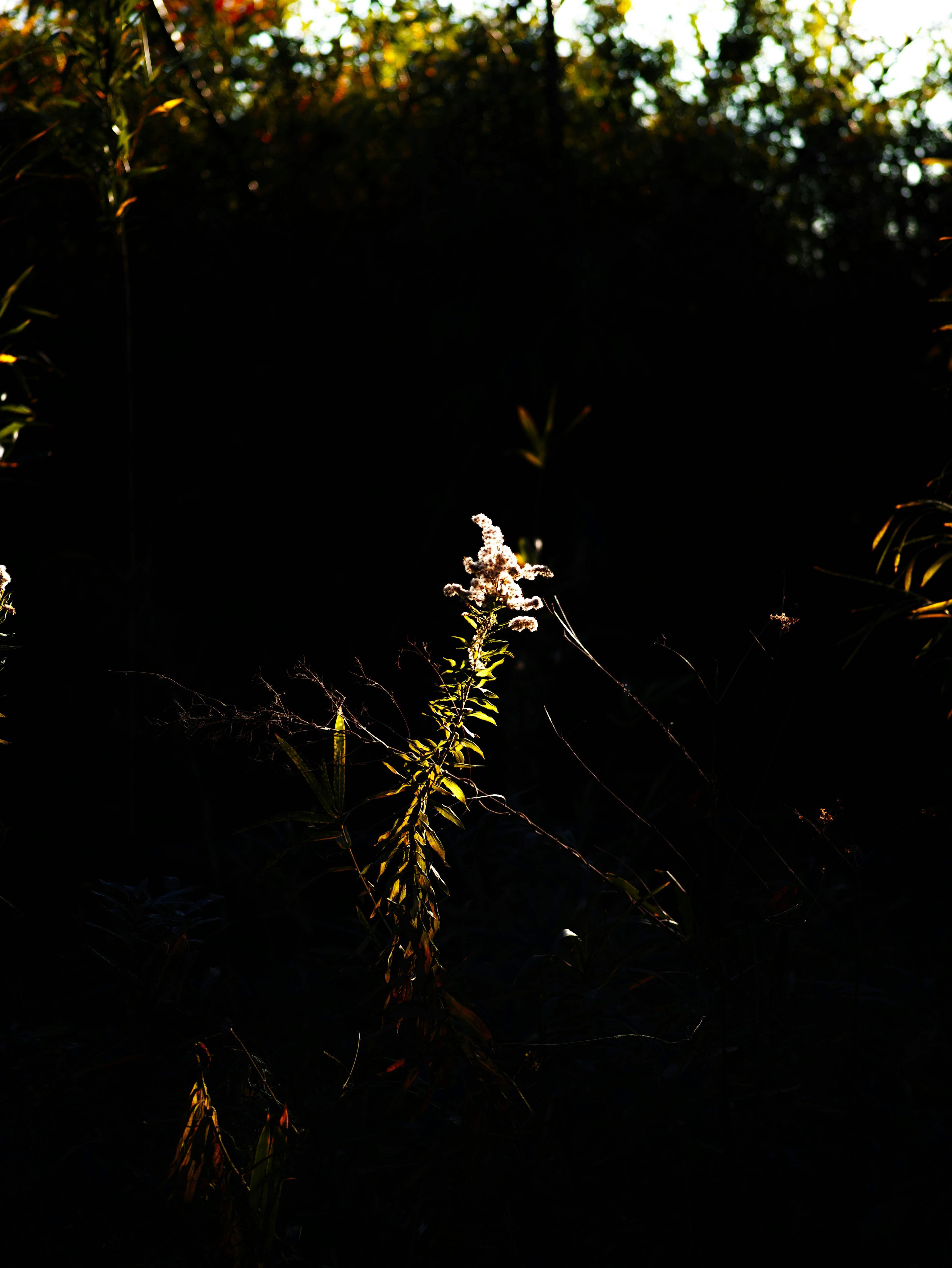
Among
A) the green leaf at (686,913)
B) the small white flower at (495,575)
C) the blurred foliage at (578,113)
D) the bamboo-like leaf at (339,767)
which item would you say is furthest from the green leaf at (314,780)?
the blurred foliage at (578,113)

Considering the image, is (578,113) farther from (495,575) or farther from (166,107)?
(495,575)

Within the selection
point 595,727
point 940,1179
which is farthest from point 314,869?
point 940,1179

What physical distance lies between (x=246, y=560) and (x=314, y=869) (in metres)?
0.88

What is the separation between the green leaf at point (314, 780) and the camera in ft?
4.17

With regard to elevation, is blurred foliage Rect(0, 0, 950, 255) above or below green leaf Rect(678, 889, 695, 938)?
above

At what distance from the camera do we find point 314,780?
4.20 feet

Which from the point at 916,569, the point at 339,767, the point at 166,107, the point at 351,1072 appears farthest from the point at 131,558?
the point at 916,569

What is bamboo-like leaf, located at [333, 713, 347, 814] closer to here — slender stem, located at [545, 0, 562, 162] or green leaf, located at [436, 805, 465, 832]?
green leaf, located at [436, 805, 465, 832]

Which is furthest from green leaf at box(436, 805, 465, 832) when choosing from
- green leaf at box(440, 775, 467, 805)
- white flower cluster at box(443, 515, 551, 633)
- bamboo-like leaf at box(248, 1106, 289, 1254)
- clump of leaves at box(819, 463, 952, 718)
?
clump of leaves at box(819, 463, 952, 718)

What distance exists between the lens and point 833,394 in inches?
108

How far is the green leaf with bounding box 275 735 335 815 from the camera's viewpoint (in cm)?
127

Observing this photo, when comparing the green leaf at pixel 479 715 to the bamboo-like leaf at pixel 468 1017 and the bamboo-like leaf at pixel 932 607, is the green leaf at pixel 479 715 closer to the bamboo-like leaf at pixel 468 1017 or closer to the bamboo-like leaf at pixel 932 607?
the bamboo-like leaf at pixel 468 1017

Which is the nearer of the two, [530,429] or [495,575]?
[495,575]

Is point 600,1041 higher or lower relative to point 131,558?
lower
